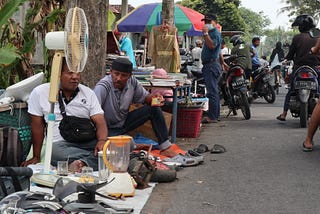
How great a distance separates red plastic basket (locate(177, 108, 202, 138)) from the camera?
8898 mm

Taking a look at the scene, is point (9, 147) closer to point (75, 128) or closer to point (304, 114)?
point (75, 128)

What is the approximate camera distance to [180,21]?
54.9ft

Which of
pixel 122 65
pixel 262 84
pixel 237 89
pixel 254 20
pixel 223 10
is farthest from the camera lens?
pixel 254 20

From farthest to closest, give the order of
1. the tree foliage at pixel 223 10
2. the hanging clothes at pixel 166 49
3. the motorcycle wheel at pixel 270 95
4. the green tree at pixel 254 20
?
the green tree at pixel 254 20
the tree foliage at pixel 223 10
the motorcycle wheel at pixel 270 95
the hanging clothes at pixel 166 49

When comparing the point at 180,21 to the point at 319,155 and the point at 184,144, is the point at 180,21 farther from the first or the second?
the point at 319,155

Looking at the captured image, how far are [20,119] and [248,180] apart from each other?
92.3 inches

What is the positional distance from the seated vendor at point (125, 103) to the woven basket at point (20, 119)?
0.91m

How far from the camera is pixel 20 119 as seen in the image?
19.8 feet

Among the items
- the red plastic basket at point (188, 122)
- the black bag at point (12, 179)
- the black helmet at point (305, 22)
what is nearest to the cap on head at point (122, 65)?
the red plastic basket at point (188, 122)

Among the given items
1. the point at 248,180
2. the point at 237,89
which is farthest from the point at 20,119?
the point at 237,89

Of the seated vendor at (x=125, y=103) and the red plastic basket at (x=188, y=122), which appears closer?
the seated vendor at (x=125, y=103)

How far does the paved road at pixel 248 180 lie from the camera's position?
5.16 m

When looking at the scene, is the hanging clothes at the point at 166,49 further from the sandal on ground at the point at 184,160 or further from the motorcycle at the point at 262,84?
the sandal on ground at the point at 184,160

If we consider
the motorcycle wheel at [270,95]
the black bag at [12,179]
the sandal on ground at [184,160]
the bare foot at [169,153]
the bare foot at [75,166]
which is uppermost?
the black bag at [12,179]
